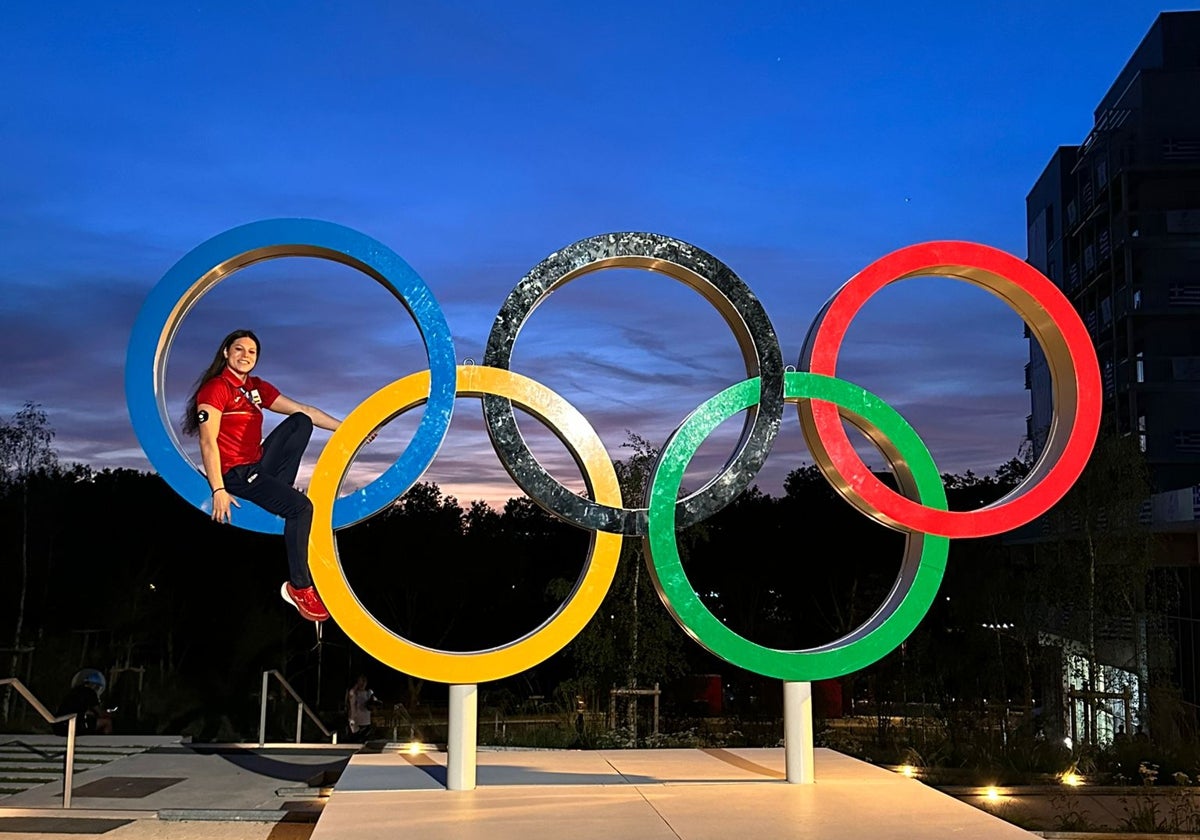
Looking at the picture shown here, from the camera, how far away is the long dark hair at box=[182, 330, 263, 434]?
778 centimetres

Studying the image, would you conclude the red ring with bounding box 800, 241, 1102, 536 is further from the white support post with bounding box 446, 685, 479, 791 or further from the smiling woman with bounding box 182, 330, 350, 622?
the smiling woman with bounding box 182, 330, 350, 622

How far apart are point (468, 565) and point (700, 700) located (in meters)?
9.38

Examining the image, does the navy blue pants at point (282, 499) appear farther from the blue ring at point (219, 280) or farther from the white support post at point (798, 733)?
the white support post at point (798, 733)

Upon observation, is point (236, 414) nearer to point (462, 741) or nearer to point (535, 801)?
point (462, 741)

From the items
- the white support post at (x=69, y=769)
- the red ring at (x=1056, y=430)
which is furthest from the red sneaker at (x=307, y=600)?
the white support post at (x=69, y=769)

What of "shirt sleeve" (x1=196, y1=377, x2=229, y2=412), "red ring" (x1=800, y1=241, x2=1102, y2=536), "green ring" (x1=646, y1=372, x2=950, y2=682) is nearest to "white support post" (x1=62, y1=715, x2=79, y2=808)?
"shirt sleeve" (x1=196, y1=377, x2=229, y2=412)

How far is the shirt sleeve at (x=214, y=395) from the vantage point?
7820 mm

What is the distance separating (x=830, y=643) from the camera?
26.9 ft

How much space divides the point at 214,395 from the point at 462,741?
2.93 meters

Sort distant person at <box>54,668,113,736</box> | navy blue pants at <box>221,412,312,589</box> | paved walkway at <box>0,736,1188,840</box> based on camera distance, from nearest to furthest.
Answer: paved walkway at <box>0,736,1188,840</box>, navy blue pants at <box>221,412,312,589</box>, distant person at <box>54,668,113,736</box>

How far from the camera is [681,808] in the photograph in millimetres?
7461

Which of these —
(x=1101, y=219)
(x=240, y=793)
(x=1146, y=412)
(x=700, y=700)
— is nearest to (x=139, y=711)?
(x=240, y=793)

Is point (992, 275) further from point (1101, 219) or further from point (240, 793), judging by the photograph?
point (1101, 219)

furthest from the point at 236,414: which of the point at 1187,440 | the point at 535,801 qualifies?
the point at 1187,440
